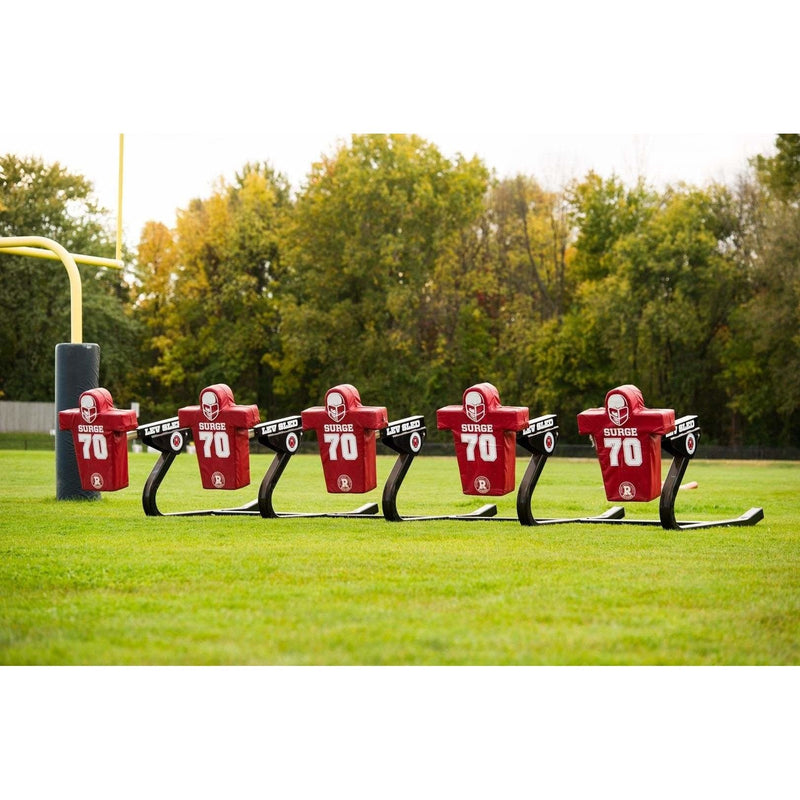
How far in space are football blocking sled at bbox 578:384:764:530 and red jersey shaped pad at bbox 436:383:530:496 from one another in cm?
70

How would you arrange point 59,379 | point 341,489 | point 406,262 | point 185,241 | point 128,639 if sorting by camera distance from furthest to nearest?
point 185,241
point 406,262
point 59,379
point 341,489
point 128,639

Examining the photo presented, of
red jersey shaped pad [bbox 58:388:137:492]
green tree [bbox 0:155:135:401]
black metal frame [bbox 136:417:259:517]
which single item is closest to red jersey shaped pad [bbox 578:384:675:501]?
black metal frame [bbox 136:417:259:517]

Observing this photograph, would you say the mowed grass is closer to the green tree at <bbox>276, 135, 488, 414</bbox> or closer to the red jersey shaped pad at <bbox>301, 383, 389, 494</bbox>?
the red jersey shaped pad at <bbox>301, 383, 389, 494</bbox>

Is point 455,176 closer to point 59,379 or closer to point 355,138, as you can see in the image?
point 355,138

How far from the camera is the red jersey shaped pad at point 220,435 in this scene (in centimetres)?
1116

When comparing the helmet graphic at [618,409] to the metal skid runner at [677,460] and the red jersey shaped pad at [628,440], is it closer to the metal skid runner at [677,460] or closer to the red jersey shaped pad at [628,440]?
the red jersey shaped pad at [628,440]

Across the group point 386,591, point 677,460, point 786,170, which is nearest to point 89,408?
point 386,591

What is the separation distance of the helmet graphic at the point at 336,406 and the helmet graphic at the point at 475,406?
44.4 inches

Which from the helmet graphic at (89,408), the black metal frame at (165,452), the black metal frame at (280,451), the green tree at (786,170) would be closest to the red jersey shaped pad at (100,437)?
the helmet graphic at (89,408)

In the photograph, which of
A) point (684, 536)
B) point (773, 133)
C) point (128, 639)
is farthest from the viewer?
point (773, 133)

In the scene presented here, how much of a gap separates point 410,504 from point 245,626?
826 centimetres

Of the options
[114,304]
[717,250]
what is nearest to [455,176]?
[717,250]

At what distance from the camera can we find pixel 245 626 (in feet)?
19.6

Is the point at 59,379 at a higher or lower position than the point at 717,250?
lower
